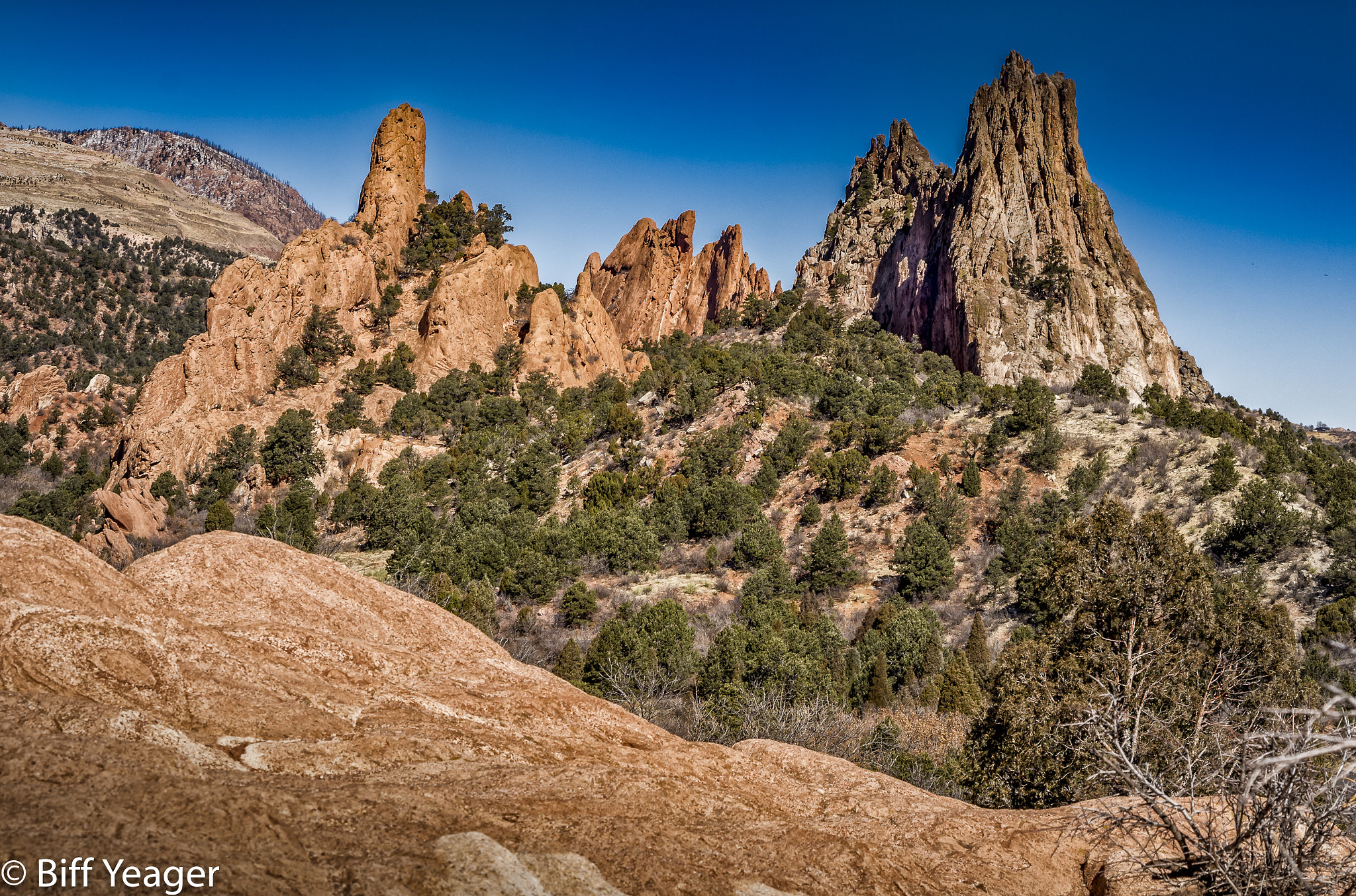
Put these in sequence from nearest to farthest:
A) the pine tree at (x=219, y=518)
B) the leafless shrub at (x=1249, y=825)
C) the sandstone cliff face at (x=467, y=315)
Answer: the leafless shrub at (x=1249, y=825), the pine tree at (x=219, y=518), the sandstone cliff face at (x=467, y=315)

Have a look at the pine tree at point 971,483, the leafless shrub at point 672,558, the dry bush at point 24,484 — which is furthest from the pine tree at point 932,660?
the dry bush at point 24,484

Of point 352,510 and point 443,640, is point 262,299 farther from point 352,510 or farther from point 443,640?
point 443,640

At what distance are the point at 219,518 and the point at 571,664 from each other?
77.3 feet

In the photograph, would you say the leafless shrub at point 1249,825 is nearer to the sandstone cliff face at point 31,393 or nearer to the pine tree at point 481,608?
the pine tree at point 481,608

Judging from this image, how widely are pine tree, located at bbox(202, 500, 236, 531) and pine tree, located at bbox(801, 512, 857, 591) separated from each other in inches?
1093

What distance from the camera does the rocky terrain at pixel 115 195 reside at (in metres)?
118

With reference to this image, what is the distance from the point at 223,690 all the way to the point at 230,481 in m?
41.6

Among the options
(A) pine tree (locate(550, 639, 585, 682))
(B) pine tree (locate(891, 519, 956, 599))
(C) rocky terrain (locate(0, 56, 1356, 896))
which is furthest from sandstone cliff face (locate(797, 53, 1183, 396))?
(A) pine tree (locate(550, 639, 585, 682))

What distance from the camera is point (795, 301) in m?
68.9

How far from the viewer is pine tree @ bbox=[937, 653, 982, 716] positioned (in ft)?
74.3

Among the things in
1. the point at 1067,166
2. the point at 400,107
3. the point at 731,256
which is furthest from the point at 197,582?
the point at 731,256

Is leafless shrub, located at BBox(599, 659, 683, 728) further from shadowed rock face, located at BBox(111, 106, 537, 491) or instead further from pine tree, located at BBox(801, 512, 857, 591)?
shadowed rock face, located at BBox(111, 106, 537, 491)

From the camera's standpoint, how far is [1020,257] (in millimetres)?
60562

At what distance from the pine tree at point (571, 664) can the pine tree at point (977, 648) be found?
513 inches
